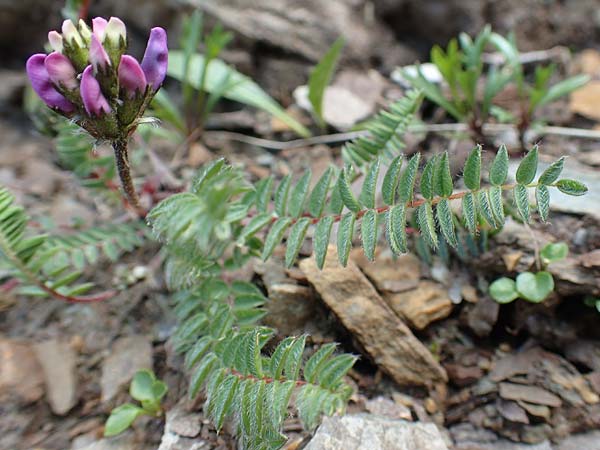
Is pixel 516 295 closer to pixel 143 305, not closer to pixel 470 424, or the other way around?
pixel 470 424

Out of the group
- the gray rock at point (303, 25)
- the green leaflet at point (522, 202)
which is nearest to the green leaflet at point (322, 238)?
the green leaflet at point (522, 202)

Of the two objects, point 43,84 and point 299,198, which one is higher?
point 43,84

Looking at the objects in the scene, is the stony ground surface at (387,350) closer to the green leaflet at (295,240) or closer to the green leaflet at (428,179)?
the green leaflet at (295,240)

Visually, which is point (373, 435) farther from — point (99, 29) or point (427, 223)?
point (99, 29)

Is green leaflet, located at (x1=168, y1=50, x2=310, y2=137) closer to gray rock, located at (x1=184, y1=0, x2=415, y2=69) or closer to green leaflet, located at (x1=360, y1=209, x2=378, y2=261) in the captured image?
gray rock, located at (x1=184, y1=0, x2=415, y2=69)

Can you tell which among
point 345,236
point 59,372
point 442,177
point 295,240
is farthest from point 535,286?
point 59,372

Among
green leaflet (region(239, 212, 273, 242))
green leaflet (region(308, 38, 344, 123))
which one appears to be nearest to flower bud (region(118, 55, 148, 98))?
green leaflet (region(239, 212, 273, 242))

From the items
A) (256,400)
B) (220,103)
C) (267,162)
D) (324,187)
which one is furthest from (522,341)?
(220,103)
